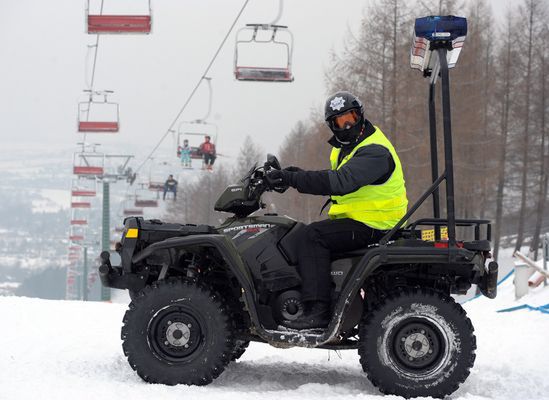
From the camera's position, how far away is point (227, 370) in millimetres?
6332

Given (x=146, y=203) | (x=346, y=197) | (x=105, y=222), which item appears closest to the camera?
(x=346, y=197)

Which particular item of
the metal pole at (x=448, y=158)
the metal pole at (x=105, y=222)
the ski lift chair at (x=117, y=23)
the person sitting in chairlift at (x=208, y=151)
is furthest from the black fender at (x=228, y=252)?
the metal pole at (x=105, y=222)

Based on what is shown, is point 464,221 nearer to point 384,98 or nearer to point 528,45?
point 384,98

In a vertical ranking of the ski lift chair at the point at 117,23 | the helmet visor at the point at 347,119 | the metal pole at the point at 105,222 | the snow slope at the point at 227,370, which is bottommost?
the metal pole at the point at 105,222

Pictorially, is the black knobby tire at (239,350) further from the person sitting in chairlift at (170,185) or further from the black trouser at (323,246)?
the person sitting in chairlift at (170,185)

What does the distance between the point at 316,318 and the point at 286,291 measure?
0.29 meters

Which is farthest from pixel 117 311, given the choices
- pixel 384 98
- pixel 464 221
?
pixel 384 98

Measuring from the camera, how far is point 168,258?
588cm

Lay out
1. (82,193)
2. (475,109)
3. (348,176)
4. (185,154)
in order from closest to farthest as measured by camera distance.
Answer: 1. (348,176)
2. (475,109)
3. (185,154)
4. (82,193)

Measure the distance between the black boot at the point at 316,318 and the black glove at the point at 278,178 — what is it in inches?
34.4

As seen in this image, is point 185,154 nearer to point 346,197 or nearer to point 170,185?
point 170,185

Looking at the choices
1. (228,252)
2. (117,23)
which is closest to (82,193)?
(117,23)

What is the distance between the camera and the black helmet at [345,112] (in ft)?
19.5

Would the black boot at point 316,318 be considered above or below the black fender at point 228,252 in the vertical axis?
below
